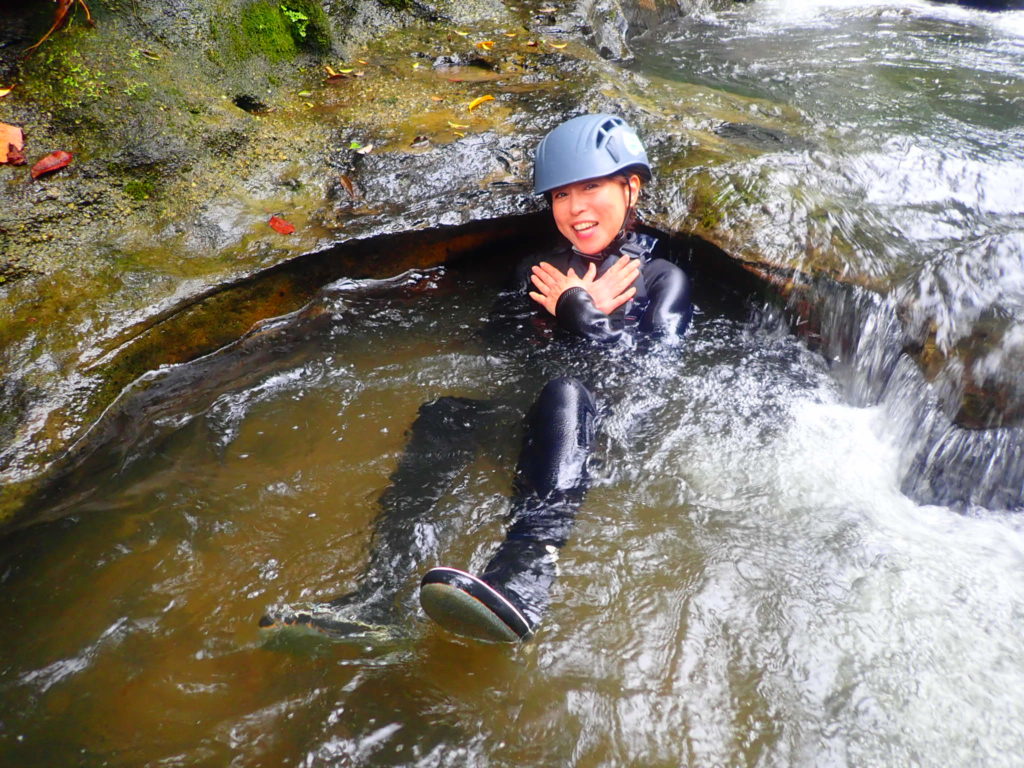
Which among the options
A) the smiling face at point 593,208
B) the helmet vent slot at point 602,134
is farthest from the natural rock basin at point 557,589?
the helmet vent slot at point 602,134

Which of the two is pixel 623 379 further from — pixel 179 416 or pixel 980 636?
pixel 179 416

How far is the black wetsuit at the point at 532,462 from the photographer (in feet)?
7.88

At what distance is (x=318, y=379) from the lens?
3.56m

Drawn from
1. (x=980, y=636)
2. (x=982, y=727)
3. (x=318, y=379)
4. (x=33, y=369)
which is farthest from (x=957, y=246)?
(x=33, y=369)

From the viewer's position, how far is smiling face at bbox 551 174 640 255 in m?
3.48

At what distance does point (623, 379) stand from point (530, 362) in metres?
0.56

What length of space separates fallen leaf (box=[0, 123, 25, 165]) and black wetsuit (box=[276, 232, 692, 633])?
9.39 feet

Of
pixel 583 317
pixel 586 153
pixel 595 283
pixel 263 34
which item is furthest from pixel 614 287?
pixel 263 34

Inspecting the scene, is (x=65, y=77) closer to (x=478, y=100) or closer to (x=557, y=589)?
(x=478, y=100)

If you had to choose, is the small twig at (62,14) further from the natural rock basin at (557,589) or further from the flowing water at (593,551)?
the natural rock basin at (557,589)

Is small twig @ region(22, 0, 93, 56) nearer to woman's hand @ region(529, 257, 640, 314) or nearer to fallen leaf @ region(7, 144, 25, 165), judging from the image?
fallen leaf @ region(7, 144, 25, 165)

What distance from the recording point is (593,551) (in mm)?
2598

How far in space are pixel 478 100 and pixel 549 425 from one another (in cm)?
323

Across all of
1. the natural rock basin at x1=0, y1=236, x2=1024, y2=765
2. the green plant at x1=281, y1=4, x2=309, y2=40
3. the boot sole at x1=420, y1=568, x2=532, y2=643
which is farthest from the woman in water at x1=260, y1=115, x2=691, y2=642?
the green plant at x1=281, y1=4, x2=309, y2=40
